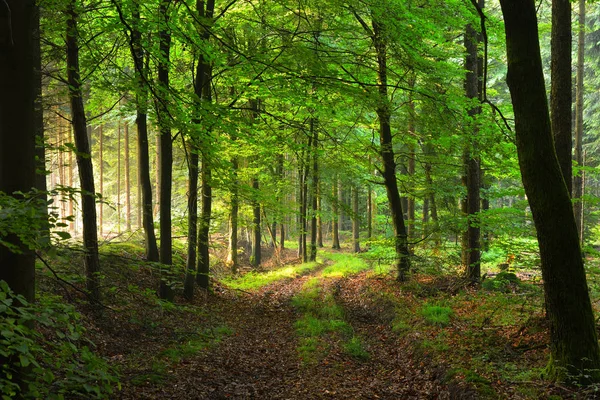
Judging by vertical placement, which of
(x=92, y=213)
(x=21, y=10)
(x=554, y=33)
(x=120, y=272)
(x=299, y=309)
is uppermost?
(x=554, y=33)

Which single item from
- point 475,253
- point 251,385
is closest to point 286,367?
point 251,385

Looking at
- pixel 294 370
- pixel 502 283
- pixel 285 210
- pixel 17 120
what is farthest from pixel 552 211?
pixel 285 210

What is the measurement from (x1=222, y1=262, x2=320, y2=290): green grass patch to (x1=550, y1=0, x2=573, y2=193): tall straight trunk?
12791 mm

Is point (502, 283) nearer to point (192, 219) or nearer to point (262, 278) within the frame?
point (192, 219)

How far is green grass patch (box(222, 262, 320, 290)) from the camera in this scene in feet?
57.0

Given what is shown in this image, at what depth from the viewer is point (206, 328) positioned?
9820 mm

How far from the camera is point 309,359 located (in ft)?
25.6

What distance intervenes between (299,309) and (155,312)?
4769 millimetres

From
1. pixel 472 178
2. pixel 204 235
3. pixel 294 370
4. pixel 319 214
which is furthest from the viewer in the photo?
pixel 319 214

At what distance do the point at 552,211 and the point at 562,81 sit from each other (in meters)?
3.15

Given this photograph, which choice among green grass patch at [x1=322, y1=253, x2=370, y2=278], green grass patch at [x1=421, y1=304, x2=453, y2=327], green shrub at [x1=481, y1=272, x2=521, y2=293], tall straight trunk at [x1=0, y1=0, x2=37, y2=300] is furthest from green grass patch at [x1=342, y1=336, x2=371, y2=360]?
green grass patch at [x1=322, y1=253, x2=370, y2=278]

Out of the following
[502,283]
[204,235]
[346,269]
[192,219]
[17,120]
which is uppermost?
Answer: [17,120]

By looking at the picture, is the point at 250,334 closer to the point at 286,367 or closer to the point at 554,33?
the point at 286,367

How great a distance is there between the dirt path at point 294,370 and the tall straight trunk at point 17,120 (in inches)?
118
